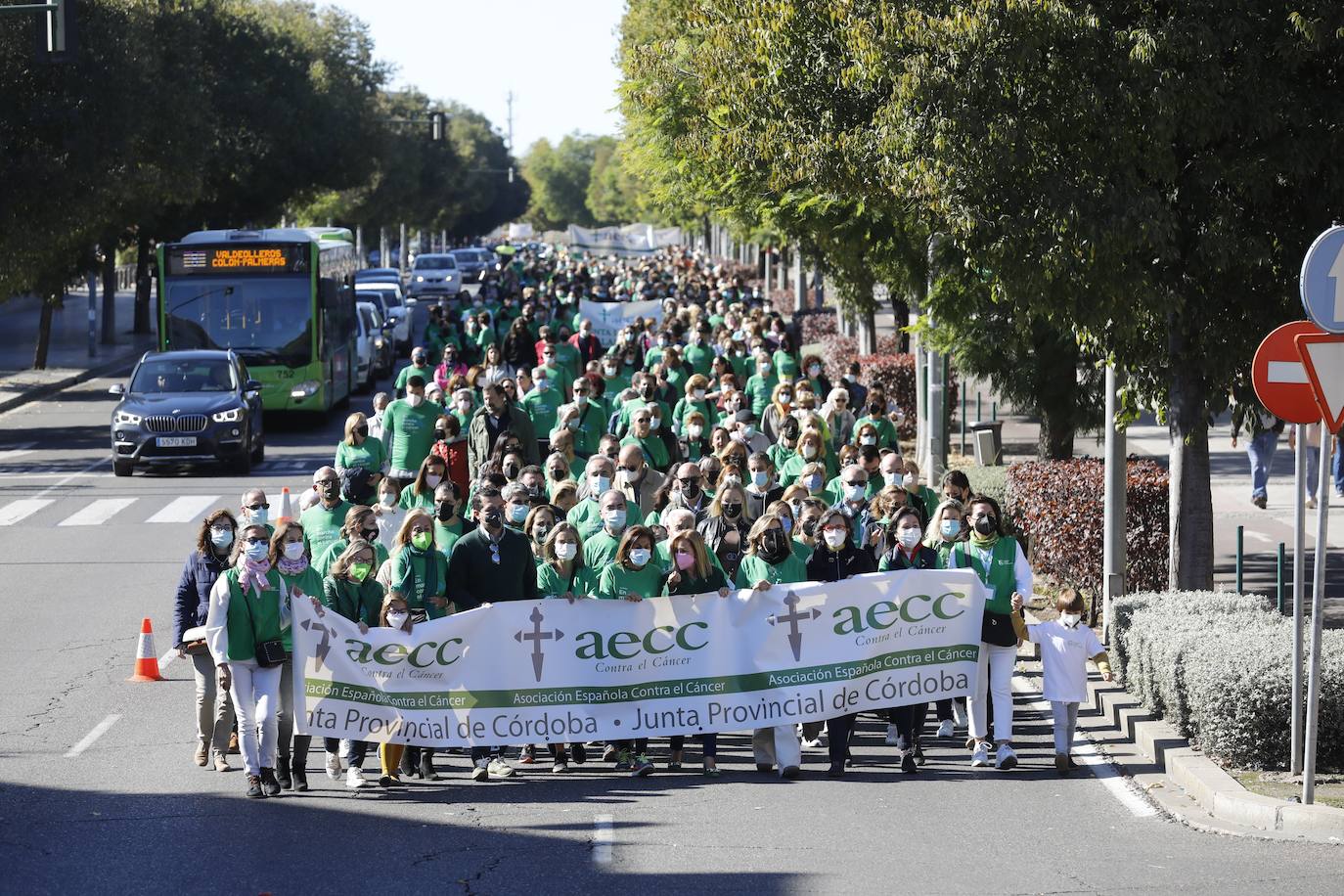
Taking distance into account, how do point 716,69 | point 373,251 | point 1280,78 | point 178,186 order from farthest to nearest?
point 373,251
point 178,186
point 716,69
point 1280,78

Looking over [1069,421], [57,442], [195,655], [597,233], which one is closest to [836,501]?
[195,655]

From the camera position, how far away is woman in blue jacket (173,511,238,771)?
36.6ft

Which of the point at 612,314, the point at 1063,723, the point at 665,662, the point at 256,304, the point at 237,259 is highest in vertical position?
the point at 237,259

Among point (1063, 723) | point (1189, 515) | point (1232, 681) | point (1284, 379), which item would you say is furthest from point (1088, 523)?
point (1284, 379)

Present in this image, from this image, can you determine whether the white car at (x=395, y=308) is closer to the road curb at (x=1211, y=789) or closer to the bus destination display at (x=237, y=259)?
the bus destination display at (x=237, y=259)

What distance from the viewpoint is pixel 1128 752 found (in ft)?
38.2

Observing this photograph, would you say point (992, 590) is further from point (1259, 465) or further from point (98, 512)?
point (98, 512)

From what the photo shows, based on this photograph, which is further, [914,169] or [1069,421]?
[1069,421]

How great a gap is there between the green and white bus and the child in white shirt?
21.3m

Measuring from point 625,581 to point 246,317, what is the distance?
2049 cm

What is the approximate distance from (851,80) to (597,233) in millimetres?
63788

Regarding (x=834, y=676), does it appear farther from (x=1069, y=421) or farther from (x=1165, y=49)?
(x=1069, y=421)

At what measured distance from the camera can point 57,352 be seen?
167ft

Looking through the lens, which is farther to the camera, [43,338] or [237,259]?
[43,338]
